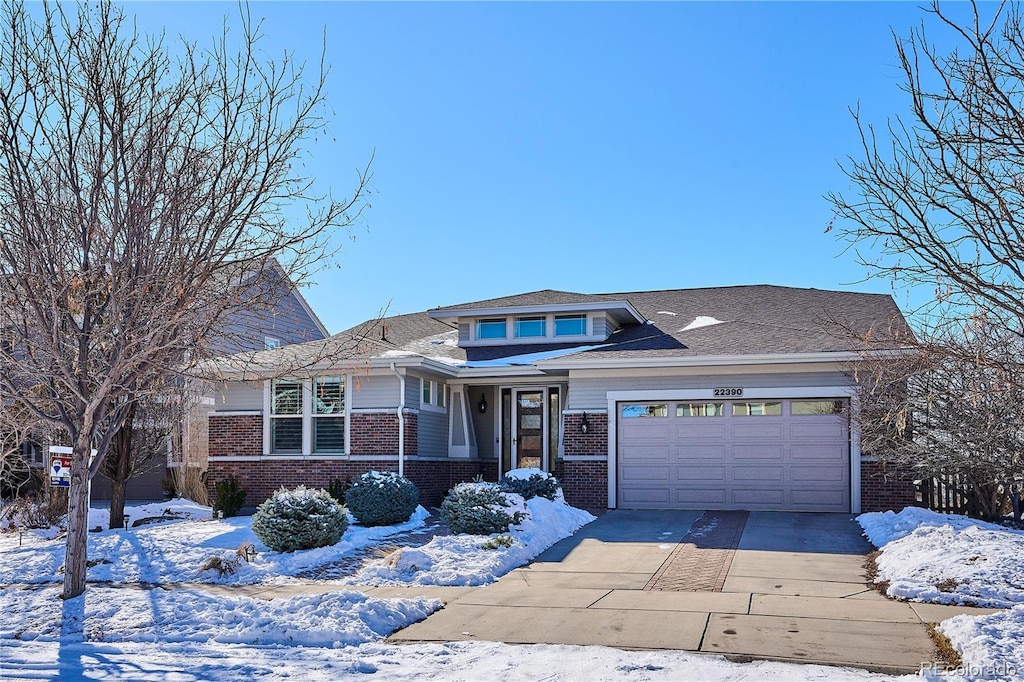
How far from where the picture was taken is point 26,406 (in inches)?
352

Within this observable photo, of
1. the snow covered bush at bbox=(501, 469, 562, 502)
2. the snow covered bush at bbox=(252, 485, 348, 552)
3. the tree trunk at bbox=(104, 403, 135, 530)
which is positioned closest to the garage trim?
the snow covered bush at bbox=(501, 469, 562, 502)

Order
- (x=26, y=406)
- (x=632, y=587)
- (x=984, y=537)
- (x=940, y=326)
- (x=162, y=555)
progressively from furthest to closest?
(x=162, y=555) → (x=984, y=537) → (x=632, y=587) → (x=26, y=406) → (x=940, y=326)

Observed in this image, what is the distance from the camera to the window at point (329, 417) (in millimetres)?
18531

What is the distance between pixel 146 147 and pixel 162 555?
20.3ft

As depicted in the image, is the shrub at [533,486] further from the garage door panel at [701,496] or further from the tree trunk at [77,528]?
the tree trunk at [77,528]

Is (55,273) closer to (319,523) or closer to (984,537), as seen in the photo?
(319,523)

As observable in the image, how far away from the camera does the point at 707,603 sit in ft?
29.6

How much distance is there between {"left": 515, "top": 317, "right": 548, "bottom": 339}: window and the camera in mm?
21109

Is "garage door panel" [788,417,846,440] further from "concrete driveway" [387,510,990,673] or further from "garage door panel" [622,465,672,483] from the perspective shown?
"concrete driveway" [387,510,990,673]

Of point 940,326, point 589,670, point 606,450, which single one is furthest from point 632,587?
point 606,450

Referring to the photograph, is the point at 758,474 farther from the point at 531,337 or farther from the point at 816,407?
the point at 531,337

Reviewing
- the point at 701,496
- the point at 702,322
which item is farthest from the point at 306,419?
the point at 702,322

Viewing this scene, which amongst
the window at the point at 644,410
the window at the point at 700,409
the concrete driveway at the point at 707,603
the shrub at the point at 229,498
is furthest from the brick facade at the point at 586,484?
the shrub at the point at 229,498

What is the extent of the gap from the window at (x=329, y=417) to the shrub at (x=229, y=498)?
1.89m
